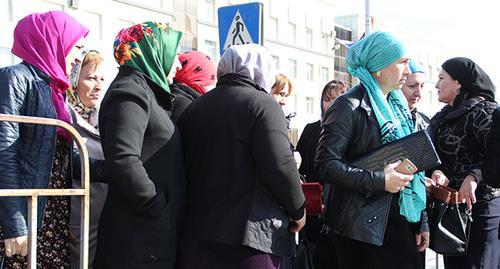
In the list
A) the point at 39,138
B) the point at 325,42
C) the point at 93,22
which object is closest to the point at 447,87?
the point at 39,138

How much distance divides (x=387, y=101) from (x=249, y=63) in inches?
36.9

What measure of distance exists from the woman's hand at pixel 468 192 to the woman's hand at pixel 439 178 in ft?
0.40

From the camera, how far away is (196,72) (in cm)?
395

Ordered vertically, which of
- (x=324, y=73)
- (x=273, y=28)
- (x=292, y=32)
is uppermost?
(x=273, y=28)

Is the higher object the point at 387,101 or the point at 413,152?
the point at 387,101

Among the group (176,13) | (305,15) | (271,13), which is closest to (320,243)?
(176,13)

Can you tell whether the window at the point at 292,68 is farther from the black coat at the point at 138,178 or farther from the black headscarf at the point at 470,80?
the black coat at the point at 138,178

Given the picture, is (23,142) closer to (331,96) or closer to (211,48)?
(331,96)

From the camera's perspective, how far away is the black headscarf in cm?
411

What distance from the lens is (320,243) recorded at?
4.78 metres

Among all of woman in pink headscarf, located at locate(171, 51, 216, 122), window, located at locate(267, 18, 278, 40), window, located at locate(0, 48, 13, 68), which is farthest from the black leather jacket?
window, located at locate(267, 18, 278, 40)

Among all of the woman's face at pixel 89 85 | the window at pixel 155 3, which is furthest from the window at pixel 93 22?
the woman's face at pixel 89 85

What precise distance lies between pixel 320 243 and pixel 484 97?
5.91ft

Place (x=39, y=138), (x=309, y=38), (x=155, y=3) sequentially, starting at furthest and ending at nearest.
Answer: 1. (x=309, y=38)
2. (x=155, y=3)
3. (x=39, y=138)
